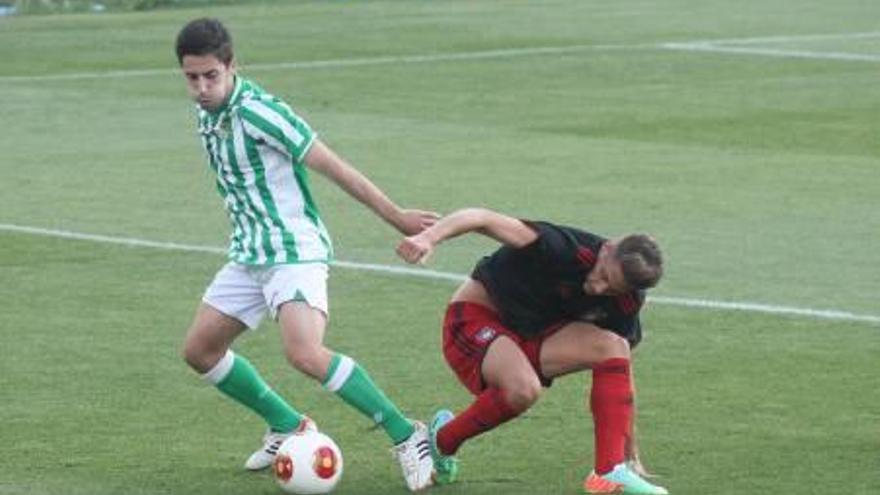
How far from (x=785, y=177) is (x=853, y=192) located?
94 cm

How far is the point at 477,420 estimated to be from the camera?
996 centimetres

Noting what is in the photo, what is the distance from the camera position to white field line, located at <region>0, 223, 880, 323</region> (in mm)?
13812

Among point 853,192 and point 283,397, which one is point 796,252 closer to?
point 853,192

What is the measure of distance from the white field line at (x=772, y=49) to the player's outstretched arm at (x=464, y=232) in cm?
1919

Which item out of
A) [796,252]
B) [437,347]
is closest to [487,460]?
[437,347]

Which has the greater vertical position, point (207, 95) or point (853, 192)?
point (207, 95)

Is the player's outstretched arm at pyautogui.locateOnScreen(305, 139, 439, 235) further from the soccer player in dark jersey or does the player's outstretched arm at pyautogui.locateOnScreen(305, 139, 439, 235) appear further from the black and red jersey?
the black and red jersey

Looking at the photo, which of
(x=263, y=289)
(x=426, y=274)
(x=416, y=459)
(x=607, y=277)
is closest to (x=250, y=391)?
(x=263, y=289)

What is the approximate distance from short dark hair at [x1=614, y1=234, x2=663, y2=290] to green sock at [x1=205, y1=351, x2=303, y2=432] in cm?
159

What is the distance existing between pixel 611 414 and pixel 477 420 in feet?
1.77

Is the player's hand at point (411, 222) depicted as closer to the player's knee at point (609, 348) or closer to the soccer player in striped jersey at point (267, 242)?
the soccer player in striped jersey at point (267, 242)

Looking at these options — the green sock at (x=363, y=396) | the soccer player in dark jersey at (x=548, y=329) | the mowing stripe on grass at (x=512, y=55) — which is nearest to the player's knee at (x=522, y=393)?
the soccer player in dark jersey at (x=548, y=329)

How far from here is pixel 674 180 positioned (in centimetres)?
1925

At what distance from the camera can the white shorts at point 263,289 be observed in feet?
32.7
